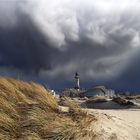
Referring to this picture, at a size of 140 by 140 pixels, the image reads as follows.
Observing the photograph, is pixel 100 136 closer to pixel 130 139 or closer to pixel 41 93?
pixel 130 139

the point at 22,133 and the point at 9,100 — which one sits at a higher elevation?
the point at 9,100

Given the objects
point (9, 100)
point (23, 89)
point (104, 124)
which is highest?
point (23, 89)

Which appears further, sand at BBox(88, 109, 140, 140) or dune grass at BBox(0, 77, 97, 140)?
sand at BBox(88, 109, 140, 140)

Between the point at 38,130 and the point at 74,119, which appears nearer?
the point at 38,130

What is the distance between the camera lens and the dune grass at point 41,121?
270 inches

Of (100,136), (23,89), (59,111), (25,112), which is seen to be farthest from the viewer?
(23,89)

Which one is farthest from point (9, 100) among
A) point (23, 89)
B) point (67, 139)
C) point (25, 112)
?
point (67, 139)

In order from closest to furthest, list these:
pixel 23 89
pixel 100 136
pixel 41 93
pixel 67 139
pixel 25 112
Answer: pixel 67 139
pixel 100 136
pixel 25 112
pixel 41 93
pixel 23 89

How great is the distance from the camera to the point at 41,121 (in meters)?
7.38

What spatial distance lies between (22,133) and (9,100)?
1993 millimetres

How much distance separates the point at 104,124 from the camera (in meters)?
8.12

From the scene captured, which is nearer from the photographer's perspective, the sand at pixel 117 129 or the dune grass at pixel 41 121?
the dune grass at pixel 41 121

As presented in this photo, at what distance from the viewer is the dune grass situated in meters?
6.85

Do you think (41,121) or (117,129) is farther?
(117,129)
